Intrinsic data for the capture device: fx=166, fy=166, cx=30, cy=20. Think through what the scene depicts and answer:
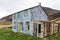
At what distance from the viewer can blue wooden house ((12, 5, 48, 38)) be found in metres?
30.1

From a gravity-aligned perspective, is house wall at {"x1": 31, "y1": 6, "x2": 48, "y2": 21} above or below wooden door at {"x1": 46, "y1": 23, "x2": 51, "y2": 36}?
above

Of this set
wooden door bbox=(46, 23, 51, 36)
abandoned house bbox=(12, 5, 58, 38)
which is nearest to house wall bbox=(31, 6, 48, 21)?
abandoned house bbox=(12, 5, 58, 38)

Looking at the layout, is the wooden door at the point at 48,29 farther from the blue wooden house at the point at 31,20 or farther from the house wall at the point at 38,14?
the house wall at the point at 38,14

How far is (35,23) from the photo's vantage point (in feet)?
103

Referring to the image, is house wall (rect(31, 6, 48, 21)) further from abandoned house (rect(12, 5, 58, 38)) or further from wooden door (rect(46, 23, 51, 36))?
wooden door (rect(46, 23, 51, 36))

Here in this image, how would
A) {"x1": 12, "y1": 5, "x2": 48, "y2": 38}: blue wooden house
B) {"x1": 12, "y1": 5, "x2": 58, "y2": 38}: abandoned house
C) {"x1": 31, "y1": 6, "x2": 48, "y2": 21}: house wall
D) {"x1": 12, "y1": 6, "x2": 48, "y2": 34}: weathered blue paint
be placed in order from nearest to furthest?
{"x1": 12, "y1": 5, "x2": 58, "y2": 38}: abandoned house, {"x1": 31, "y1": 6, "x2": 48, "y2": 21}: house wall, {"x1": 12, "y1": 5, "x2": 48, "y2": 38}: blue wooden house, {"x1": 12, "y1": 6, "x2": 48, "y2": 34}: weathered blue paint

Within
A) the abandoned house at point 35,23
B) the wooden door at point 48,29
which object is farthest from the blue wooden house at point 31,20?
the wooden door at point 48,29

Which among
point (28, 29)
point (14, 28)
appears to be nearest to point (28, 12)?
point (28, 29)

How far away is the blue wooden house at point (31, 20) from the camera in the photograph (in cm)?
3006

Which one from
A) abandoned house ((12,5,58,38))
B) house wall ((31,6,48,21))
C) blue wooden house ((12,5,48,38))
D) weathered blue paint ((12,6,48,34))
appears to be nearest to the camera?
abandoned house ((12,5,58,38))

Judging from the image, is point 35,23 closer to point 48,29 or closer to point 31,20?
point 31,20

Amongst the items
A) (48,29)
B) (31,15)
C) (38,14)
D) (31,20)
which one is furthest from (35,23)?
(48,29)

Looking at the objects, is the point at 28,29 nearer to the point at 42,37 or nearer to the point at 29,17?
the point at 29,17

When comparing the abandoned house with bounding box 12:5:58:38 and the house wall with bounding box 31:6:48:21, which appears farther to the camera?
the house wall with bounding box 31:6:48:21
